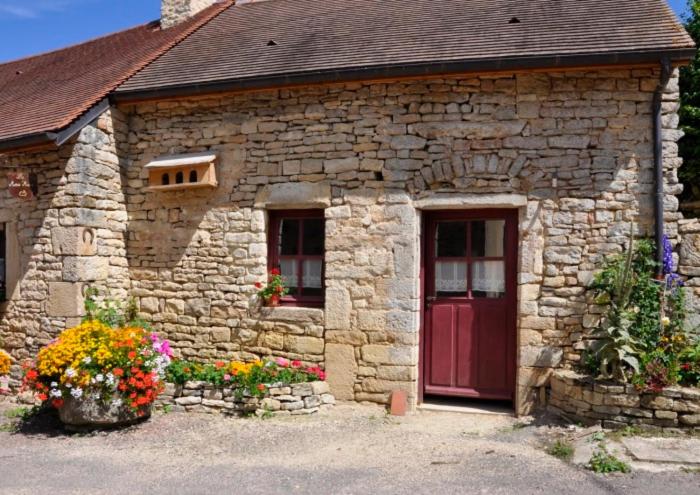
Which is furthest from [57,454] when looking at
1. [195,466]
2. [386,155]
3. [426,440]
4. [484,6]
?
[484,6]

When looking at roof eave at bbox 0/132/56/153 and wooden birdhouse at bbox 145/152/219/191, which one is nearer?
roof eave at bbox 0/132/56/153

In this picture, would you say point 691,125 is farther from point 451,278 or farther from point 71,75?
point 71,75

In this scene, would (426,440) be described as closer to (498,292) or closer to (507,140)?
(498,292)

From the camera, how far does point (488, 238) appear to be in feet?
20.0

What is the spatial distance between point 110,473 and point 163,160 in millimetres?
3681

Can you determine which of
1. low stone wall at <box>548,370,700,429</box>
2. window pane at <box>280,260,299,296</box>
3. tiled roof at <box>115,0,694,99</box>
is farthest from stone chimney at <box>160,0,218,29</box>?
low stone wall at <box>548,370,700,429</box>

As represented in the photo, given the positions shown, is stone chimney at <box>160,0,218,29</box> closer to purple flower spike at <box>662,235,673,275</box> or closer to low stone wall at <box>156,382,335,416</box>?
low stone wall at <box>156,382,335,416</box>

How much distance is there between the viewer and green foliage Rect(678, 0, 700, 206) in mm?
9234

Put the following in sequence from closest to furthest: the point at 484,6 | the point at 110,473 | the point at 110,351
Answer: the point at 110,473 < the point at 110,351 < the point at 484,6

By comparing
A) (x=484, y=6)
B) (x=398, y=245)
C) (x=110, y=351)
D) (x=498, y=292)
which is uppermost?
Result: (x=484, y=6)

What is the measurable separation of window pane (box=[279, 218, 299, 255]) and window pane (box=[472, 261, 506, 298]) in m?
2.02

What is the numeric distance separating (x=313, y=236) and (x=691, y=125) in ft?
22.9

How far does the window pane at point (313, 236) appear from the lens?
6559 mm

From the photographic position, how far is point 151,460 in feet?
15.5
